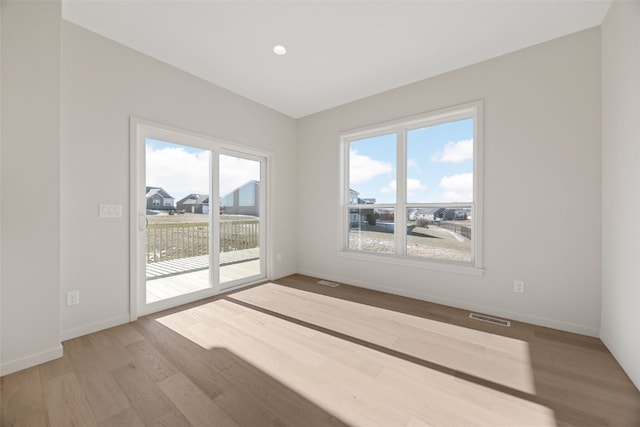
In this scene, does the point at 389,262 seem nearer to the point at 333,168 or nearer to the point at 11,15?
the point at 333,168

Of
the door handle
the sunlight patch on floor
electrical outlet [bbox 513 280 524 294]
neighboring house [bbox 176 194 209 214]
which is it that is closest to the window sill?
electrical outlet [bbox 513 280 524 294]

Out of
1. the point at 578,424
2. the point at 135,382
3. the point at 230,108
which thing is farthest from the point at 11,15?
the point at 578,424

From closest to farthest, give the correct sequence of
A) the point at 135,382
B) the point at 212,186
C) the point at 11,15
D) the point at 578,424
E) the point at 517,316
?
the point at 578,424 < the point at 135,382 < the point at 11,15 < the point at 517,316 < the point at 212,186

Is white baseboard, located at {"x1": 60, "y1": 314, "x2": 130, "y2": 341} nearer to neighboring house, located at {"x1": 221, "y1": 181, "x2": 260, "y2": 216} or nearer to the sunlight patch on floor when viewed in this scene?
the sunlight patch on floor

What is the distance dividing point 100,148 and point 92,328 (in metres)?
1.71

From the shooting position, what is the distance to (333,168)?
13.5ft

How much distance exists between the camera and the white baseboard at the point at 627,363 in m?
1.66

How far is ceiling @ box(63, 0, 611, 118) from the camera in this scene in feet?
6.93

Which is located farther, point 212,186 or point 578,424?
point 212,186

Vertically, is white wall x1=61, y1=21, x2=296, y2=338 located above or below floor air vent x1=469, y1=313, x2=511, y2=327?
above

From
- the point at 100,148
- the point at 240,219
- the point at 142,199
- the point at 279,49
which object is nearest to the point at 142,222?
the point at 142,199

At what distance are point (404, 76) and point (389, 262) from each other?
8.00 ft

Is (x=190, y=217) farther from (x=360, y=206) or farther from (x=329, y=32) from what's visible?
(x=329, y=32)

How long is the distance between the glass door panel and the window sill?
4.56ft
